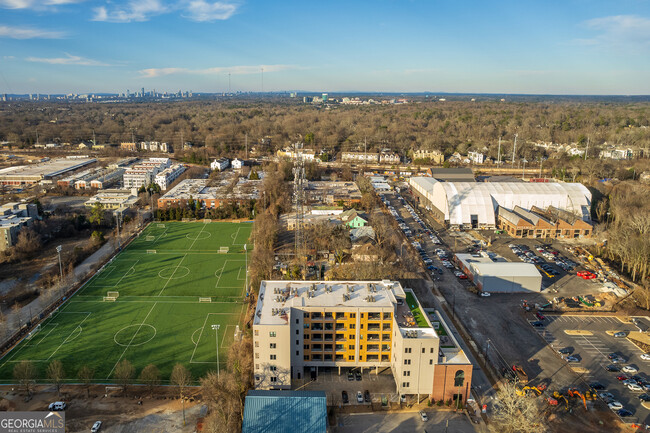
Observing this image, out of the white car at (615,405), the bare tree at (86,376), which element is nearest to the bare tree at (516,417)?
the white car at (615,405)

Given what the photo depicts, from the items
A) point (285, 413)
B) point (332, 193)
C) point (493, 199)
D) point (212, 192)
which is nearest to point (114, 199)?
point (212, 192)

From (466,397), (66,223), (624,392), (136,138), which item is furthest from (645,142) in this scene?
(136,138)

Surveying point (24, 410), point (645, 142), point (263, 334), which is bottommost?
point (24, 410)

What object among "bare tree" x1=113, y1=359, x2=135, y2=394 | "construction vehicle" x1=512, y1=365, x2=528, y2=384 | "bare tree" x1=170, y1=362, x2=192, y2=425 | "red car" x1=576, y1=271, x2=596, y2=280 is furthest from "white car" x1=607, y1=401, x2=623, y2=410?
"bare tree" x1=113, y1=359, x2=135, y2=394

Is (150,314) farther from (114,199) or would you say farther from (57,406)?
(114,199)

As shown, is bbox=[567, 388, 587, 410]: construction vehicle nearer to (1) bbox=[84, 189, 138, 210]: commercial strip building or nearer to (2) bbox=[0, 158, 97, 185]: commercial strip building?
(1) bbox=[84, 189, 138, 210]: commercial strip building

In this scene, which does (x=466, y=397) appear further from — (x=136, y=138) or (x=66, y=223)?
(x=136, y=138)

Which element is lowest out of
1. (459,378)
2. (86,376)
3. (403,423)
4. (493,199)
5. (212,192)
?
(403,423)
